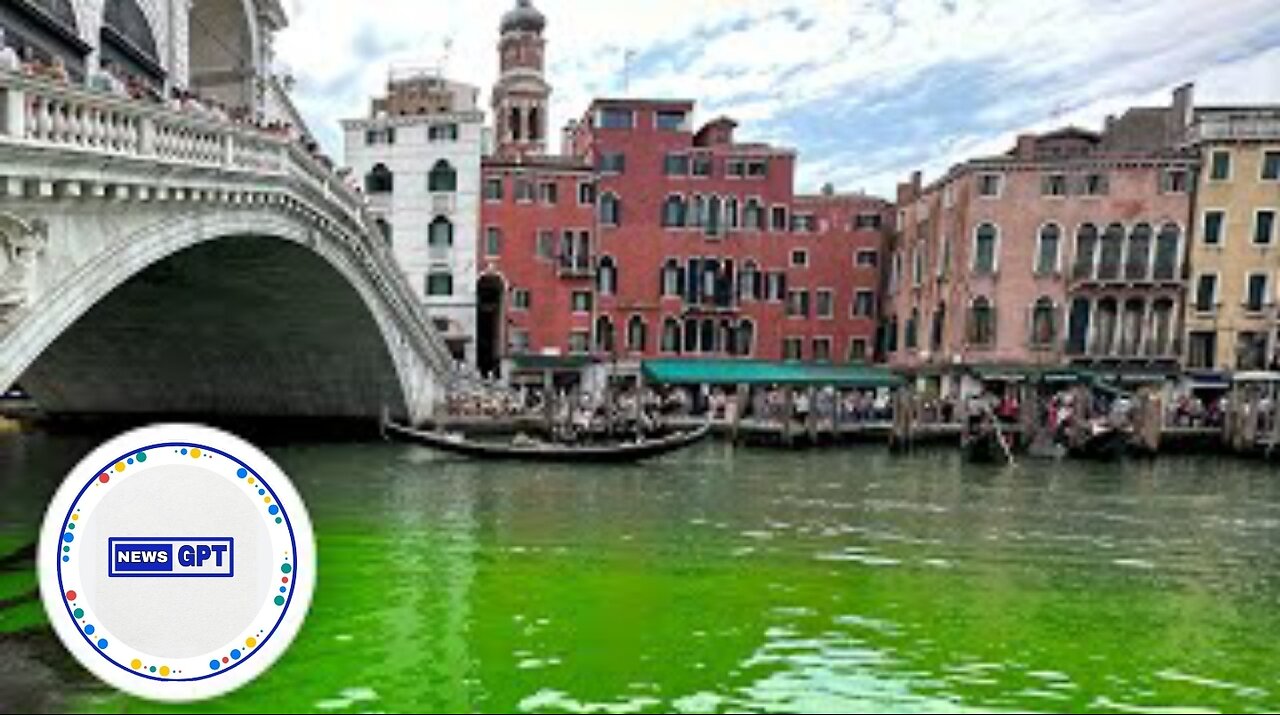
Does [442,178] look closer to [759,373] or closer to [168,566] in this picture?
[759,373]


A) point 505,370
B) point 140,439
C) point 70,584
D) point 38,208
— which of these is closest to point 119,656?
point 70,584

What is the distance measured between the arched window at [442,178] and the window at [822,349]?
42.0ft

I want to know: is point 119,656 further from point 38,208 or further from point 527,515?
point 527,515

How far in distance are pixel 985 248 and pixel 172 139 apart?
75.0 feet

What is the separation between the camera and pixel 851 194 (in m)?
29.4

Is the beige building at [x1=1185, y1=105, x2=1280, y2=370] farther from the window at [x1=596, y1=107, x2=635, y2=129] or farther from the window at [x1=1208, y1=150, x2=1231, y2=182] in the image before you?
the window at [x1=596, y1=107, x2=635, y2=129]

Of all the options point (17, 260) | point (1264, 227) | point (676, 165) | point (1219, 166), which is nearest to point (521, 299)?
point (676, 165)

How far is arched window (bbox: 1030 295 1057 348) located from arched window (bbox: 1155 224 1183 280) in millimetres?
2990

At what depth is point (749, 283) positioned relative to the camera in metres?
28.0

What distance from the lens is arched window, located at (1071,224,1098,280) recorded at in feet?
81.1

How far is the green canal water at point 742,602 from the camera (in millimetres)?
4684

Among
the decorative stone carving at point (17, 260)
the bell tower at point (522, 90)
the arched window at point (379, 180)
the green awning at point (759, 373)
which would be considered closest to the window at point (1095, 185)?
the green awning at point (759, 373)

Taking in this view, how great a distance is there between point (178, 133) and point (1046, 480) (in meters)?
14.3

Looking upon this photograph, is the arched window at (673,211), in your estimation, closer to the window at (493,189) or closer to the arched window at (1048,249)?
the window at (493,189)
